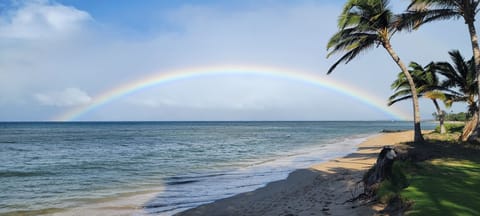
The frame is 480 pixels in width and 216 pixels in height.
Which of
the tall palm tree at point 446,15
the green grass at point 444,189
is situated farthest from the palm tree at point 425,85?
the green grass at point 444,189

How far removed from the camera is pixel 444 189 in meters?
7.75

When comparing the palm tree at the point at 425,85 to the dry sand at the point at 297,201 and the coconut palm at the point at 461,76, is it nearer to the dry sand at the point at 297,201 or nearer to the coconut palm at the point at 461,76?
the coconut palm at the point at 461,76

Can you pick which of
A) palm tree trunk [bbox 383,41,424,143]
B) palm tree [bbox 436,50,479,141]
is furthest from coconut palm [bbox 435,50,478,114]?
palm tree trunk [bbox 383,41,424,143]

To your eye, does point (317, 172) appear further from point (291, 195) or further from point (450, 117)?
point (450, 117)

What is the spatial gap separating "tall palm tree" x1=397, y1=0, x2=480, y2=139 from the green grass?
26.6 feet

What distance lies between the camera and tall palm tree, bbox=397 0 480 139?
17375 millimetres

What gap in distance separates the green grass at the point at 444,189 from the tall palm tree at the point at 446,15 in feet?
26.6

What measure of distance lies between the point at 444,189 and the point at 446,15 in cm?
1409

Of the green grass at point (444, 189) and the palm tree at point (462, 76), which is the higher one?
the palm tree at point (462, 76)

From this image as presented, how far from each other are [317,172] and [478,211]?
34.0ft

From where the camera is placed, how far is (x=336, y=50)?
70.7ft

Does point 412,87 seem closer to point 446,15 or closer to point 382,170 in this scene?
point 446,15

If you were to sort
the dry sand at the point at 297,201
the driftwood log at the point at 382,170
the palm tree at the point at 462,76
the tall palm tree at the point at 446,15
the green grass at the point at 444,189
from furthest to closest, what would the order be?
the palm tree at the point at 462,76, the tall palm tree at the point at 446,15, the driftwood log at the point at 382,170, the dry sand at the point at 297,201, the green grass at the point at 444,189

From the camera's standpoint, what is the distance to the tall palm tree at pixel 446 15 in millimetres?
17375
